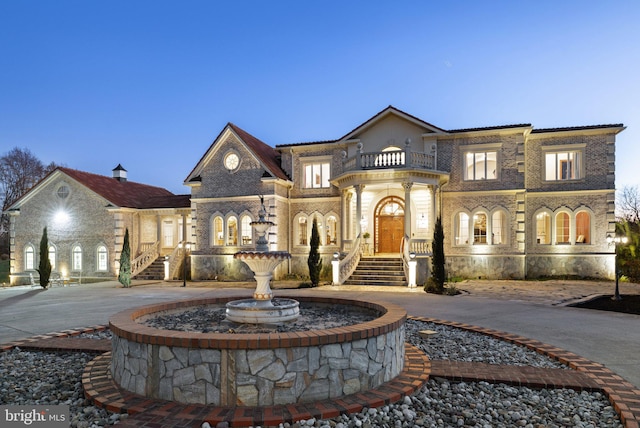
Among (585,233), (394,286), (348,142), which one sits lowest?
(394,286)

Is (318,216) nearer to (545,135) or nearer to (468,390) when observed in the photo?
(545,135)

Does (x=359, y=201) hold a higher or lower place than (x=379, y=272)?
higher

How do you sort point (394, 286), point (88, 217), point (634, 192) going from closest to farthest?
point (394, 286) < point (88, 217) < point (634, 192)

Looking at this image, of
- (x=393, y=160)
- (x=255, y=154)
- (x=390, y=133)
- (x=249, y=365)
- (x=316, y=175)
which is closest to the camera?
(x=249, y=365)

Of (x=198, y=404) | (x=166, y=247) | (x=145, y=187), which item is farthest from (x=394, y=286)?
(x=145, y=187)

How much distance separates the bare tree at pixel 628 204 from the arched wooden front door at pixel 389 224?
35.8 metres

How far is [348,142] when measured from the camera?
22266mm

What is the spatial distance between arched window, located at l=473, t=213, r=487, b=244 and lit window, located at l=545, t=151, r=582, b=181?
12.9 feet

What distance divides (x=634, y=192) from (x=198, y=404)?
5703cm

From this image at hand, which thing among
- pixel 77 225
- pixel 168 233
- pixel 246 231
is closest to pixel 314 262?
pixel 246 231

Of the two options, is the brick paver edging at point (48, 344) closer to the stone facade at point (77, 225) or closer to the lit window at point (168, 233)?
the stone facade at point (77, 225)

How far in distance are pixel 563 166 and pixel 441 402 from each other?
66.5 ft

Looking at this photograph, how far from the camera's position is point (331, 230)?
23078 millimetres

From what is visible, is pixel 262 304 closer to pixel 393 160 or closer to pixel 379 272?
pixel 379 272
